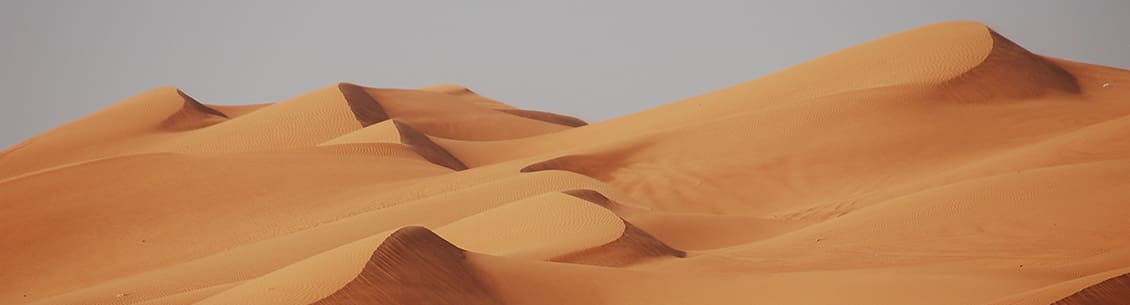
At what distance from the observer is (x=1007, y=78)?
32.9 meters

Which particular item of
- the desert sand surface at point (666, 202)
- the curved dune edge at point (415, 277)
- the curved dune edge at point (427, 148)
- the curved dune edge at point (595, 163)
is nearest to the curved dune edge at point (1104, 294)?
the desert sand surface at point (666, 202)

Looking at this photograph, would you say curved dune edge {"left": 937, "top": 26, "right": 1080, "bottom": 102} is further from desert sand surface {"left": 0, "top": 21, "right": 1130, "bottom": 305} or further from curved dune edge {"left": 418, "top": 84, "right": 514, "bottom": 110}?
curved dune edge {"left": 418, "top": 84, "right": 514, "bottom": 110}

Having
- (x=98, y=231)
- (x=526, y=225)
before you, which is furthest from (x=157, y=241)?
(x=526, y=225)

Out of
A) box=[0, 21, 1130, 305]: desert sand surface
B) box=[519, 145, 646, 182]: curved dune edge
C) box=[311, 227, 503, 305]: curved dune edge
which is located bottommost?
box=[519, 145, 646, 182]: curved dune edge

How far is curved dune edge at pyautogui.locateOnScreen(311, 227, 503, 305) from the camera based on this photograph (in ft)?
43.1

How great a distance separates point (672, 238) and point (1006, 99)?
1370 cm

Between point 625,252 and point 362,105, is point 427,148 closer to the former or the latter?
point 362,105

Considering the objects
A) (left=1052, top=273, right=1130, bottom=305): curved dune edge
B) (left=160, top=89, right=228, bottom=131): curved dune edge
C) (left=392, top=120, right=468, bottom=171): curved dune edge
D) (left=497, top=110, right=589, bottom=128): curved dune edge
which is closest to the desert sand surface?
(left=1052, top=273, right=1130, bottom=305): curved dune edge

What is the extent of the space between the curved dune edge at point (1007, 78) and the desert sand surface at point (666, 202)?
73 mm

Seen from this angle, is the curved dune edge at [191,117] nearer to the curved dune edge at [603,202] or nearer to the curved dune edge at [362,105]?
the curved dune edge at [362,105]

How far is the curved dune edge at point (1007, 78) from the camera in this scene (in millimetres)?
32094

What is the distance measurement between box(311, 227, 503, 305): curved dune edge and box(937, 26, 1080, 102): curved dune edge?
19.8 m

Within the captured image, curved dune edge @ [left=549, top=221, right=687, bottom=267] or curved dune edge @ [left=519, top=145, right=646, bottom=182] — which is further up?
curved dune edge @ [left=549, top=221, right=687, bottom=267]

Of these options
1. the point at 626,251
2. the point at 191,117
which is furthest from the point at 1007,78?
the point at 191,117
